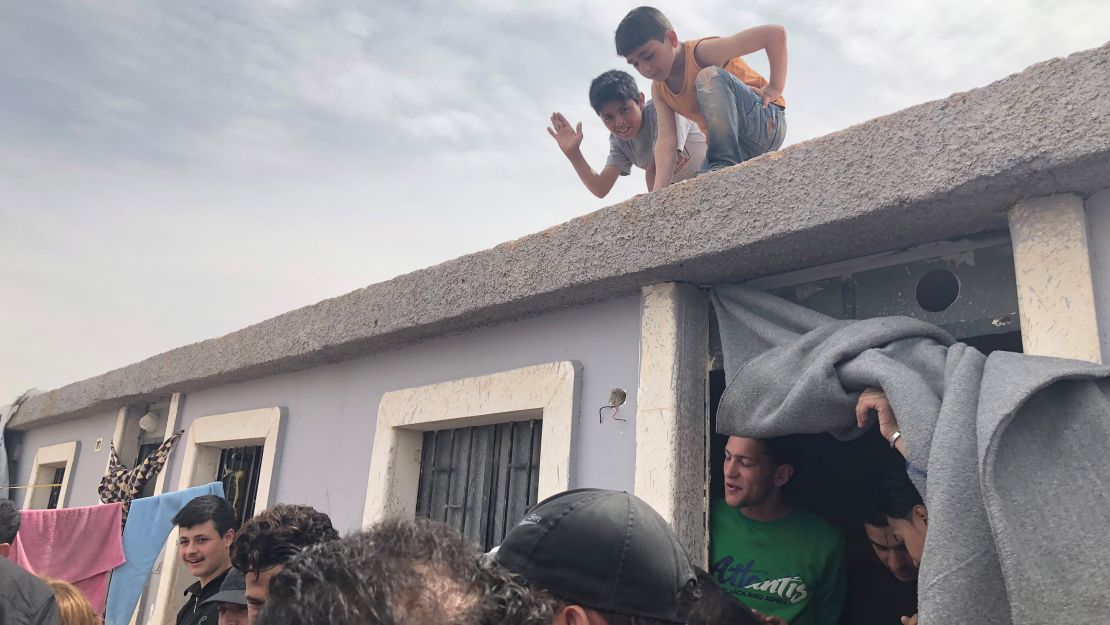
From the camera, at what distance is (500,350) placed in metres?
3.70

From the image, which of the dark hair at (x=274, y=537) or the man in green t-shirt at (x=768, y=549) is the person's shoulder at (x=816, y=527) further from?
the dark hair at (x=274, y=537)

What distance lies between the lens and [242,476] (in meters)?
5.47

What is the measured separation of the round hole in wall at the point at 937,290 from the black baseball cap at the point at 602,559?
138cm

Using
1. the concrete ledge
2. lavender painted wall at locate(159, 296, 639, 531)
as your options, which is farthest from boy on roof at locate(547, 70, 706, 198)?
lavender painted wall at locate(159, 296, 639, 531)

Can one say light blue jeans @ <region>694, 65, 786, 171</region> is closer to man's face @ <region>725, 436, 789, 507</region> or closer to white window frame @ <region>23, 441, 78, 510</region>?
man's face @ <region>725, 436, 789, 507</region>

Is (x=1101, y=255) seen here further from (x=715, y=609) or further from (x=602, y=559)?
(x=602, y=559)

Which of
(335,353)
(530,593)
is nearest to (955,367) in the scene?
(530,593)

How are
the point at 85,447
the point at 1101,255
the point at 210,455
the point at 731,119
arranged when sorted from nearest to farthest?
the point at 1101,255 < the point at 731,119 < the point at 210,455 < the point at 85,447

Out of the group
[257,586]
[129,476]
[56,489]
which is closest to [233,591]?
[257,586]

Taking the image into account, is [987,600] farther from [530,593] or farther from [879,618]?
[879,618]

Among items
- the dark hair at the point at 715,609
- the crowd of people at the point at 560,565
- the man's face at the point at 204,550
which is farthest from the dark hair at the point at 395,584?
the man's face at the point at 204,550

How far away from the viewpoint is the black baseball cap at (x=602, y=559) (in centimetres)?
142

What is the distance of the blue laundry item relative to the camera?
509 centimetres

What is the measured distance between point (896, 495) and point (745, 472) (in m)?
0.50
